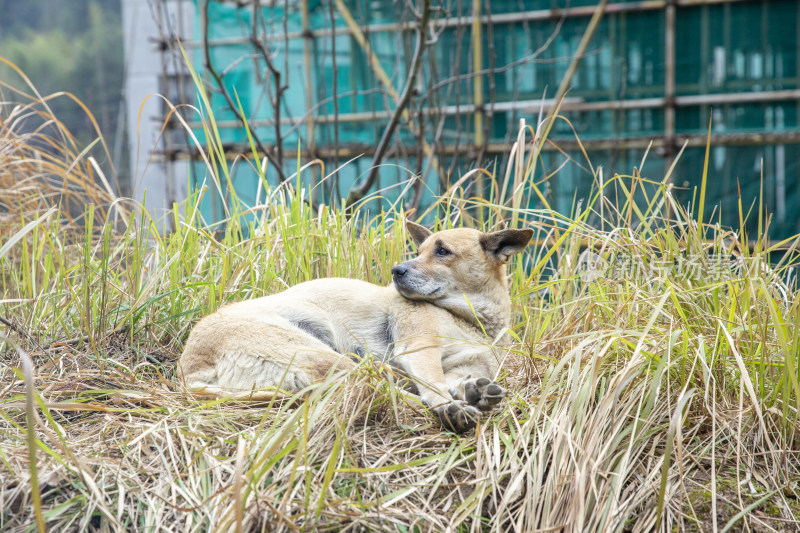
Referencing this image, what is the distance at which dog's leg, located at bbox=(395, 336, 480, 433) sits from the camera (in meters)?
2.03

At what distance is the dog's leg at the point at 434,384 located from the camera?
6.66 ft

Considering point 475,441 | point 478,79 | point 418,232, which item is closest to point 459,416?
point 475,441

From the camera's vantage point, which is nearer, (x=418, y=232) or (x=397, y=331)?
(x=397, y=331)

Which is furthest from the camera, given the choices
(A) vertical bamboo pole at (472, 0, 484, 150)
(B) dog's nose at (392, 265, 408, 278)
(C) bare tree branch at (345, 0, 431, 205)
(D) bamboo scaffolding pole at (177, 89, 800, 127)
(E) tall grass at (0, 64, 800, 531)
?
(A) vertical bamboo pole at (472, 0, 484, 150)

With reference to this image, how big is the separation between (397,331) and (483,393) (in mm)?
644

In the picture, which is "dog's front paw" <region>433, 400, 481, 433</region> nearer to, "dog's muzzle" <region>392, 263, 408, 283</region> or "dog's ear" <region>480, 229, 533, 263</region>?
"dog's muzzle" <region>392, 263, 408, 283</region>

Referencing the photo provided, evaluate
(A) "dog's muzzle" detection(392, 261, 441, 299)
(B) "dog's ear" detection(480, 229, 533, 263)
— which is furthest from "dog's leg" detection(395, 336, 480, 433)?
(B) "dog's ear" detection(480, 229, 533, 263)

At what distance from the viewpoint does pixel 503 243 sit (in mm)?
2738

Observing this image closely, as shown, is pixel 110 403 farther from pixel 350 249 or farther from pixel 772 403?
pixel 772 403

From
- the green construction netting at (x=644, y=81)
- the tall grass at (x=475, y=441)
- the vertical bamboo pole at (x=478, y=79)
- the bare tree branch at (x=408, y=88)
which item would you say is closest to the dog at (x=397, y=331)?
the tall grass at (x=475, y=441)

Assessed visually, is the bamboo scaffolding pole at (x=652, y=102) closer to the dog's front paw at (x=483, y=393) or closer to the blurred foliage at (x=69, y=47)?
the blurred foliage at (x=69, y=47)

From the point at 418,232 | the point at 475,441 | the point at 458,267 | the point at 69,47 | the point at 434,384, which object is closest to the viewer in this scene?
the point at 475,441

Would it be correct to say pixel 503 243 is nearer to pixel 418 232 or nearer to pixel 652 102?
pixel 418 232

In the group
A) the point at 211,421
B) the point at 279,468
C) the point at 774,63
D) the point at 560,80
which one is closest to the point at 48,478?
the point at 211,421
